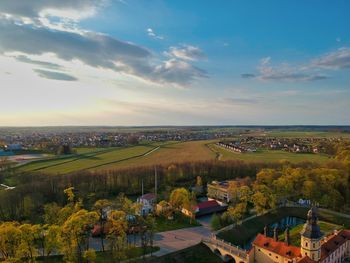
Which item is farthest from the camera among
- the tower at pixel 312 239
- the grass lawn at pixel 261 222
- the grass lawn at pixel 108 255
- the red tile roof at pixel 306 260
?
the grass lawn at pixel 261 222

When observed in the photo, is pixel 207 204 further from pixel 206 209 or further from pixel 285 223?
pixel 285 223

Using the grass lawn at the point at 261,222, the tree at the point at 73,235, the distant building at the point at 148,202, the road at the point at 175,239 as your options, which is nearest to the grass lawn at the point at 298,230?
the grass lawn at the point at 261,222

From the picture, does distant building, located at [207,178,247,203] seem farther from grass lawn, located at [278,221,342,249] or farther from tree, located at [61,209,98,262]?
tree, located at [61,209,98,262]

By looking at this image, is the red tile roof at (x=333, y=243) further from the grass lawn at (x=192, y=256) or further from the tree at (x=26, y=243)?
the tree at (x=26, y=243)

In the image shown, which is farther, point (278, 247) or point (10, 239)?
point (278, 247)

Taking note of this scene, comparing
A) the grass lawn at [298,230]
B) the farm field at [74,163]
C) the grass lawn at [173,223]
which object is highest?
the farm field at [74,163]

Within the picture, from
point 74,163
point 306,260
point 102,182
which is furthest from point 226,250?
point 74,163

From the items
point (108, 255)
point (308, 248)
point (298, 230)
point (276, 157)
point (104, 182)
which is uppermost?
point (276, 157)

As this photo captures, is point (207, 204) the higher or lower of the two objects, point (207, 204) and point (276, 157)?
the lower
